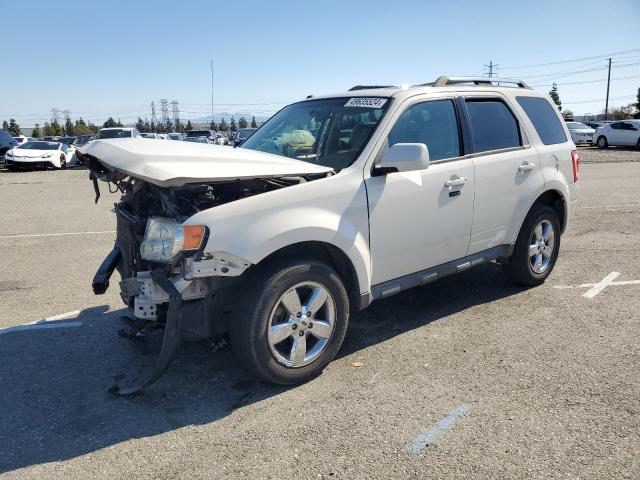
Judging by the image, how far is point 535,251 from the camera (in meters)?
5.44

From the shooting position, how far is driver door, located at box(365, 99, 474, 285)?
3.95 meters

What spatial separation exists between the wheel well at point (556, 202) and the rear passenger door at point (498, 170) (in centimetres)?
31

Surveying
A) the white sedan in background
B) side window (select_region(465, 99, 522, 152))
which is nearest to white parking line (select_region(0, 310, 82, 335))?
side window (select_region(465, 99, 522, 152))

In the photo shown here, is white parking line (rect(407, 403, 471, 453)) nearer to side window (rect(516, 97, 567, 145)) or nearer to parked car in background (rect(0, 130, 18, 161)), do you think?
side window (rect(516, 97, 567, 145))

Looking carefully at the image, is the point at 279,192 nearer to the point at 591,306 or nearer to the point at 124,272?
the point at 124,272

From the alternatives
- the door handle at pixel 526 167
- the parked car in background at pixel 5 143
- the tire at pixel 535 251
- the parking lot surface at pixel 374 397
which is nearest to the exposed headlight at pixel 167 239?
the parking lot surface at pixel 374 397

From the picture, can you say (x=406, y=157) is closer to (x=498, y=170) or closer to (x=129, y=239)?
(x=498, y=170)

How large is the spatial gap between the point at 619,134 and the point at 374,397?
110ft

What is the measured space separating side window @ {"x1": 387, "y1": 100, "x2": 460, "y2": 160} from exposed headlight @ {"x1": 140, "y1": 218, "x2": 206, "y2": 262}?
171 centimetres

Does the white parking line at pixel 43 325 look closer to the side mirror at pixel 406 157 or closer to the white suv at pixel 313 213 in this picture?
the white suv at pixel 313 213

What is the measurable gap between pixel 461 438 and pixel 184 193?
7.20ft

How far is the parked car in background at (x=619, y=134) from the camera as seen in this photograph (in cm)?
3062

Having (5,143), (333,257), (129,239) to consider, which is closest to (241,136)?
(5,143)

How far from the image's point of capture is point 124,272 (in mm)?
3969
